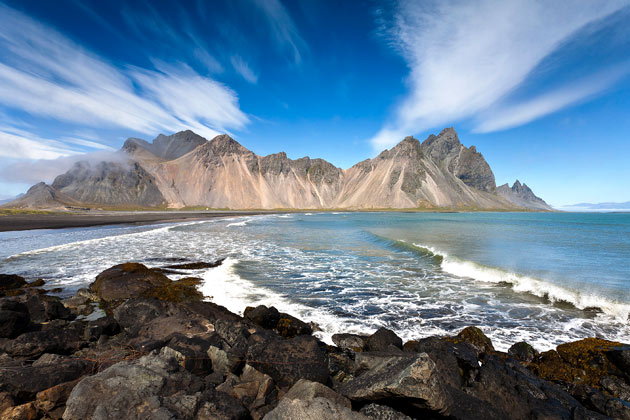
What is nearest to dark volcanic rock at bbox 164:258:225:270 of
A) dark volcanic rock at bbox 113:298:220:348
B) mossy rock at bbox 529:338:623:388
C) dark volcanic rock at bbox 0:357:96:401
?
dark volcanic rock at bbox 113:298:220:348

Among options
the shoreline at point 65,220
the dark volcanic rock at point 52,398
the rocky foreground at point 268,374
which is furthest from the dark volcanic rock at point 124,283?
the shoreline at point 65,220

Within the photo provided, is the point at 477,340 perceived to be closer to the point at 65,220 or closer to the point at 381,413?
the point at 381,413

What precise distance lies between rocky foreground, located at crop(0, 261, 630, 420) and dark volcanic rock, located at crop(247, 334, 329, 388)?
22mm

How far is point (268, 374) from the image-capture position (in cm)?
559

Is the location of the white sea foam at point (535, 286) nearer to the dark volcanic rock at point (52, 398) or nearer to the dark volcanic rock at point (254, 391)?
the dark volcanic rock at point (254, 391)

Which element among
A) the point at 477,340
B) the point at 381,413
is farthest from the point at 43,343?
the point at 477,340

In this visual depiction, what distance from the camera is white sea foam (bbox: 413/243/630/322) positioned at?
Answer: 11150 millimetres

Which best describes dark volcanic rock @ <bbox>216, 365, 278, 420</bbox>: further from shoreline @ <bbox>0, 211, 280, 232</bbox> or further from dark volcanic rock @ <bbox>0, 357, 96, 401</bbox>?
shoreline @ <bbox>0, 211, 280, 232</bbox>

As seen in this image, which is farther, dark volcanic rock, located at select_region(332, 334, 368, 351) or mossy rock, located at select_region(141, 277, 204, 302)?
mossy rock, located at select_region(141, 277, 204, 302)

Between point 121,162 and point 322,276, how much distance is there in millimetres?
207574

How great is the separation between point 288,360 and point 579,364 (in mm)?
6646

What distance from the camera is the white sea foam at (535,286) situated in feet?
36.6

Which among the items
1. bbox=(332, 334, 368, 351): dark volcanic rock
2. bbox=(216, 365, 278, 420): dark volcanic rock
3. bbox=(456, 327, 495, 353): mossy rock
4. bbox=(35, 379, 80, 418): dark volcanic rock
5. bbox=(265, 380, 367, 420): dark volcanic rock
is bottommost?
bbox=(332, 334, 368, 351): dark volcanic rock

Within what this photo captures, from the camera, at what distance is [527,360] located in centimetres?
695
